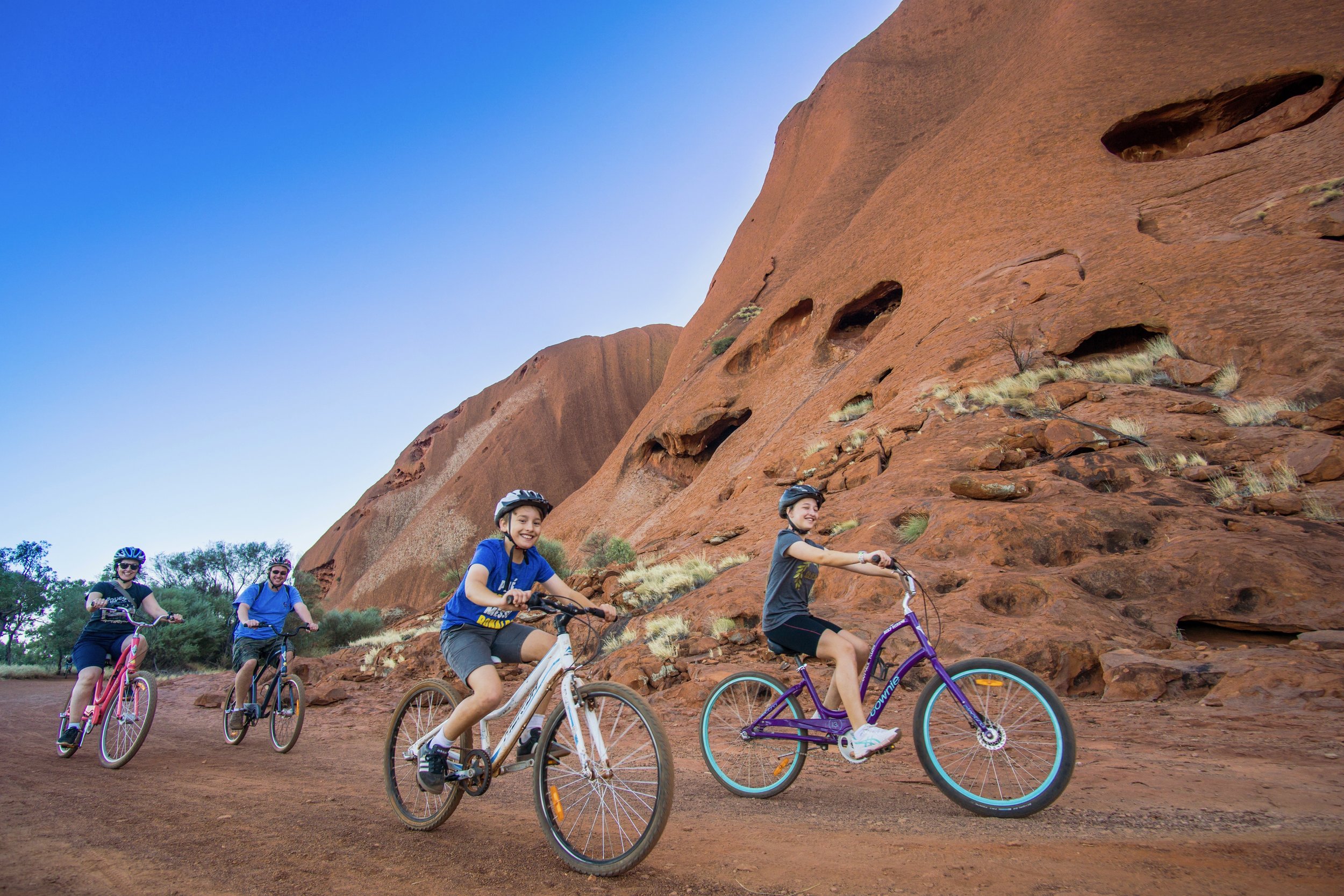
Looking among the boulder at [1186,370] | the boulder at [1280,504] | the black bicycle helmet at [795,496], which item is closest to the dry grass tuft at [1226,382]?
the boulder at [1186,370]

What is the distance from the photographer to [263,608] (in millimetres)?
7871

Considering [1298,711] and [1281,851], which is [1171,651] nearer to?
[1298,711]

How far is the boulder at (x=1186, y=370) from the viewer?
1045cm

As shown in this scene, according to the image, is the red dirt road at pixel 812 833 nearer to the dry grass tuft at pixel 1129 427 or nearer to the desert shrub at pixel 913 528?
the desert shrub at pixel 913 528

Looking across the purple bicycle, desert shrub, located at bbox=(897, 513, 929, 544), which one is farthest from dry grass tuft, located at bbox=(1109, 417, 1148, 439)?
the purple bicycle

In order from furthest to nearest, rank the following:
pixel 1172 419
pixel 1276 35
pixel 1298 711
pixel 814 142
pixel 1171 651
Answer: pixel 814 142, pixel 1276 35, pixel 1172 419, pixel 1171 651, pixel 1298 711

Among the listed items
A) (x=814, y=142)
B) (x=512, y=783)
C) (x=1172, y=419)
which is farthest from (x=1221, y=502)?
(x=814, y=142)

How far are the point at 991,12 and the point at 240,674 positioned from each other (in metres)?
36.8

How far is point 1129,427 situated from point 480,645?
367 inches

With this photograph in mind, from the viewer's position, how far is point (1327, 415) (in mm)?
8438

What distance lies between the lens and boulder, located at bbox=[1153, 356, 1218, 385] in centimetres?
1045

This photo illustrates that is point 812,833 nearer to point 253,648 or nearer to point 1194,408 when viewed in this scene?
point 253,648

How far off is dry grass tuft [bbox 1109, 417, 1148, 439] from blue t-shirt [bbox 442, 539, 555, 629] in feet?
28.7

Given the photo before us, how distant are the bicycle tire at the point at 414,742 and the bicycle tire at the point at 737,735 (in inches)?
64.3
